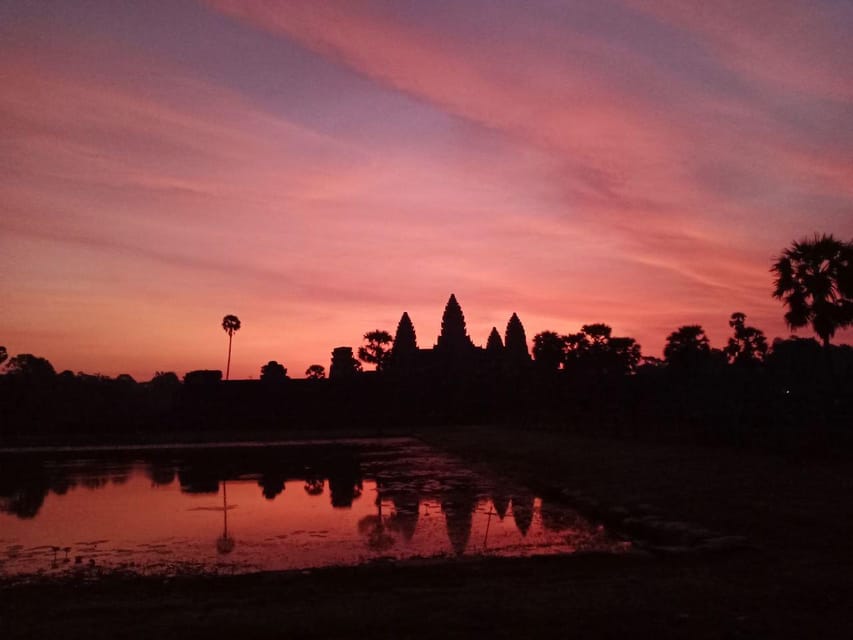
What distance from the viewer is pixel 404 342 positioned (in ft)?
301

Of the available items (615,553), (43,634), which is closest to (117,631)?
(43,634)

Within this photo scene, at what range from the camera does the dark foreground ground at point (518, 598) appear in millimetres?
6129

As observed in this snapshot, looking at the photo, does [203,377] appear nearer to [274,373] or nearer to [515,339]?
[274,373]

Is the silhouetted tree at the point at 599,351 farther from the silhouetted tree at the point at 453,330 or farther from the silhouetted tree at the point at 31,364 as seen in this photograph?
the silhouetted tree at the point at 31,364

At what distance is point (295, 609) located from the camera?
22.7 feet

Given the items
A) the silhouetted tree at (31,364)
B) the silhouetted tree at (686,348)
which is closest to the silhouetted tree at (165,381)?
the silhouetted tree at (31,364)

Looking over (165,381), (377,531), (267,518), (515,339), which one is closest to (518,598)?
(377,531)

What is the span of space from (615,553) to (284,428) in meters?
53.6

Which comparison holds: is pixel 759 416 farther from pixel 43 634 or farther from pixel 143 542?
pixel 43 634

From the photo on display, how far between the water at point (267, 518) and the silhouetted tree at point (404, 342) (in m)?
60.6

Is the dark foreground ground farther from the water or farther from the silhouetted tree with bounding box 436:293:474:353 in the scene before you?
the silhouetted tree with bounding box 436:293:474:353

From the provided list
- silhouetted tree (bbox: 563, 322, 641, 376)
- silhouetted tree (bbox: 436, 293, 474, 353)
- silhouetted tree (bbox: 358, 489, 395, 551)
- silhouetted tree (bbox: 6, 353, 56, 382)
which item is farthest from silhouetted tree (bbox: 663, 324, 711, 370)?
silhouetted tree (bbox: 6, 353, 56, 382)

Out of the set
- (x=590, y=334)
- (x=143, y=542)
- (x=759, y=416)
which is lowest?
(x=143, y=542)

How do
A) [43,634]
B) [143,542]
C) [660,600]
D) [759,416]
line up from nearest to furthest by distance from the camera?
[43,634], [660,600], [143,542], [759,416]
